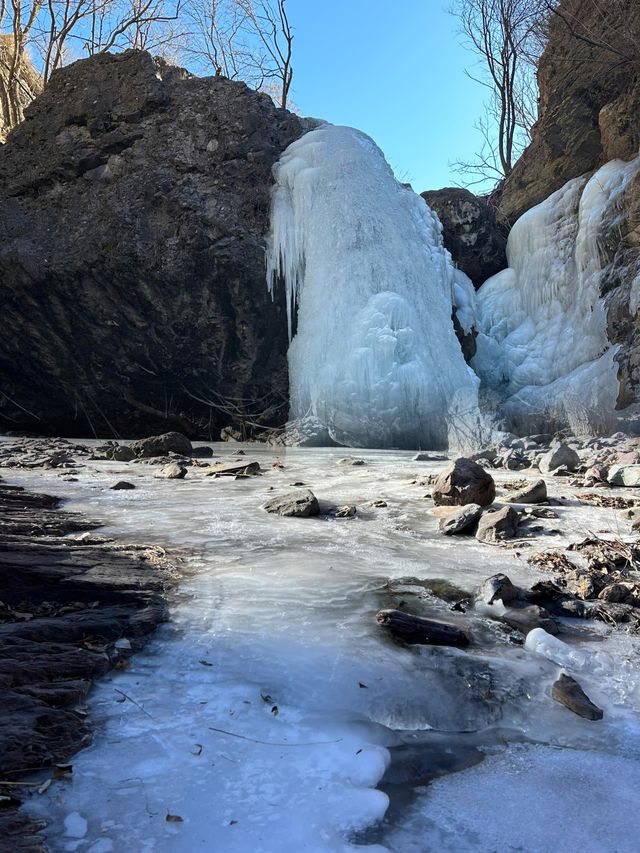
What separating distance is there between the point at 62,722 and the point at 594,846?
89 cm

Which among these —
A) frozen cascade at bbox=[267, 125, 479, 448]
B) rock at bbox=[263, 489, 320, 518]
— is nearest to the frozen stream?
rock at bbox=[263, 489, 320, 518]

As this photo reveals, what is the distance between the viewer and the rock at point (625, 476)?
12.9 feet

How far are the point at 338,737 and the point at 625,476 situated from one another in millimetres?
3346

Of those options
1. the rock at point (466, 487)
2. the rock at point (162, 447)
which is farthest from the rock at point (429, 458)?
the rock at point (466, 487)

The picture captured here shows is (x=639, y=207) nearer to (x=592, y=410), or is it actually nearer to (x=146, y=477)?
(x=592, y=410)

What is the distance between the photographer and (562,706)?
1.34 m

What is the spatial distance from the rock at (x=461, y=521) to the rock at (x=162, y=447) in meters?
3.76

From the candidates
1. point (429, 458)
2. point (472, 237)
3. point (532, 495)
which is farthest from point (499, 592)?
point (472, 237)

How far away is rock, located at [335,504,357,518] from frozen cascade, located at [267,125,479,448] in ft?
13.5

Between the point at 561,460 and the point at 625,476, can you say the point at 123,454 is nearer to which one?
the point at 561,460

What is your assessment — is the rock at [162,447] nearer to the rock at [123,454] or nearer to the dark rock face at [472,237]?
the rock at [123,454]

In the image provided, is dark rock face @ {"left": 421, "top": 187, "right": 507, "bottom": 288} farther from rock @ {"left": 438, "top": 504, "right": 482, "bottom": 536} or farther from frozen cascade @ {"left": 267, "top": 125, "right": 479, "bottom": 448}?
rock @ {"left": 438, "top": 504, "right": 482, "bottom": 536}

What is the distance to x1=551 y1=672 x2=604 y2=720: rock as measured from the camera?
1.30 meters

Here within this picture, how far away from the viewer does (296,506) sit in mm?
3193
